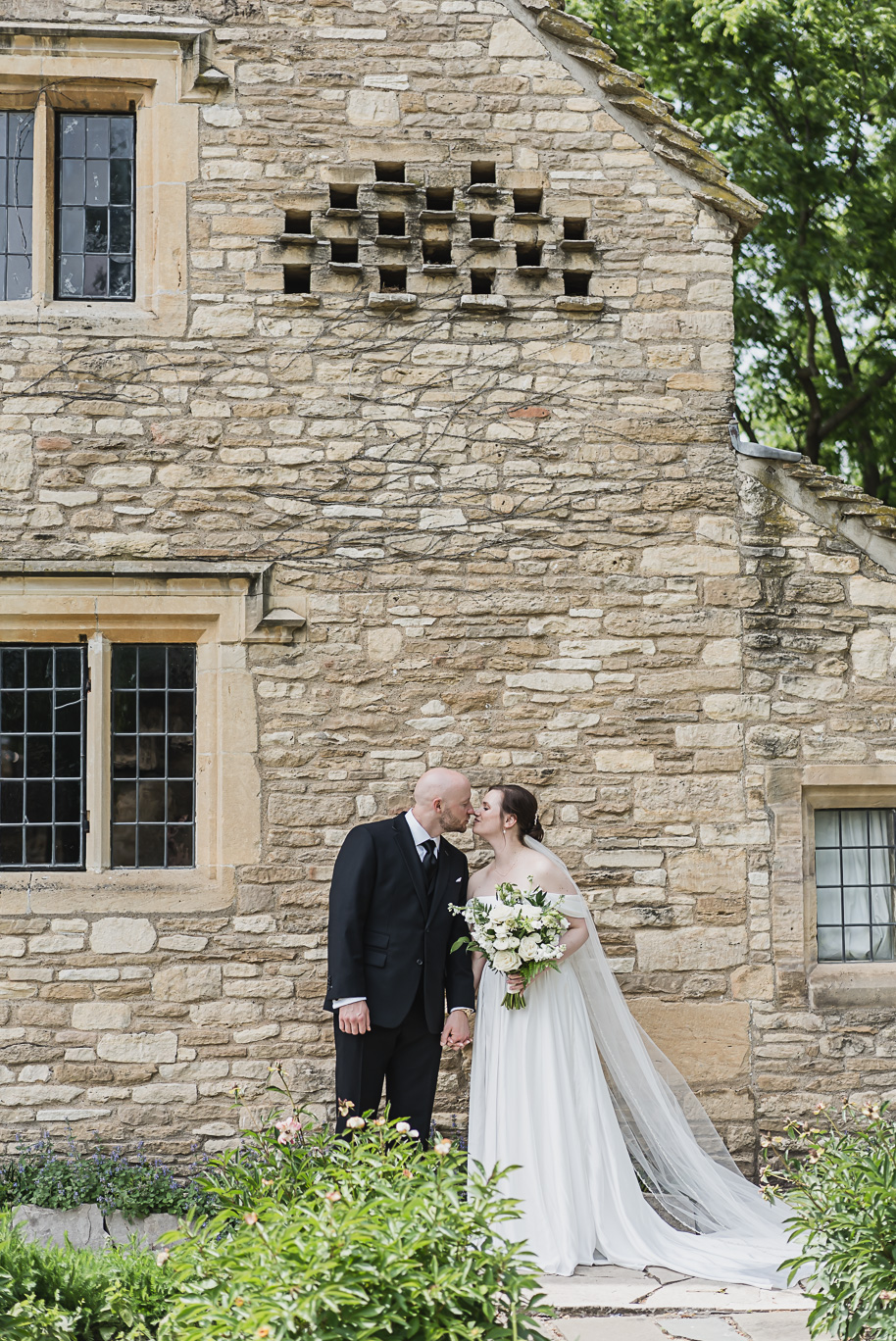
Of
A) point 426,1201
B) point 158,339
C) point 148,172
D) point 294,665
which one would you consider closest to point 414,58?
point 148,172

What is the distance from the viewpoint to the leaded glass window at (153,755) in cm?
629

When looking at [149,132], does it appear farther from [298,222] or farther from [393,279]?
[393,279]

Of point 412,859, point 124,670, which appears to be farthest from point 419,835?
point 124,670

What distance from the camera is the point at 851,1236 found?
3812mm

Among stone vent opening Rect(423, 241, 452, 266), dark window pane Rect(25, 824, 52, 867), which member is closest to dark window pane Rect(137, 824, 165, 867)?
dark window pane Rect(25, 824, 52, 867)

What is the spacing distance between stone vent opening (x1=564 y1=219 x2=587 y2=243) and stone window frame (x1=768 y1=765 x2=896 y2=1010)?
121 inches

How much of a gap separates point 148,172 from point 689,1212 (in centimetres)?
581

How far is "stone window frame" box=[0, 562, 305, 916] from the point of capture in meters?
6.12

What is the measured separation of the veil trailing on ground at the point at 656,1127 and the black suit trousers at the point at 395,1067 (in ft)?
2.44

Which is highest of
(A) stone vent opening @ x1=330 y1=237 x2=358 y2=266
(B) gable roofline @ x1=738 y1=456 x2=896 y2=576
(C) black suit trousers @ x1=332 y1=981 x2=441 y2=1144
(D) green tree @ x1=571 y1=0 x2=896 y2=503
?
(D) green tree @ x1=571 y1=0 x2=896 y2=503

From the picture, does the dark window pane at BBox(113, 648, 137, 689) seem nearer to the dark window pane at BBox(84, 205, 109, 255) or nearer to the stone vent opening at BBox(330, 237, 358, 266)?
the dark window pane at BBox(84, 205, 109, 255)

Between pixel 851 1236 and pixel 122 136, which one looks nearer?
pixel 851 1236

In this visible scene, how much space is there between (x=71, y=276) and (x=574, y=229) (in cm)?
275

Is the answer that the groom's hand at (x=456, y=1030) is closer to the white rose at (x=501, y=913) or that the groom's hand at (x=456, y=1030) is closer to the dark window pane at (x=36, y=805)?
the white rose at (x=501, y=913)
